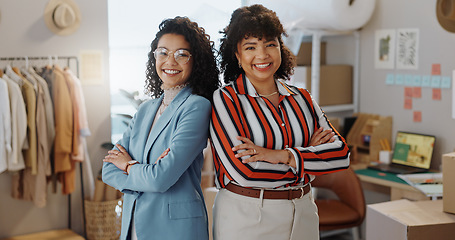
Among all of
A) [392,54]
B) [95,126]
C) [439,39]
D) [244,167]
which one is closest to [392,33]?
[392,54]

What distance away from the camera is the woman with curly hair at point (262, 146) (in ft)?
5.93

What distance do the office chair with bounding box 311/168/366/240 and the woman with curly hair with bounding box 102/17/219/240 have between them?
6.13 ft

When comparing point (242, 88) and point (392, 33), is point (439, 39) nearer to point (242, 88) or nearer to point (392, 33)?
point (392, 33)

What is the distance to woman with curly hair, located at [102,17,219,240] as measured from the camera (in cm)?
180

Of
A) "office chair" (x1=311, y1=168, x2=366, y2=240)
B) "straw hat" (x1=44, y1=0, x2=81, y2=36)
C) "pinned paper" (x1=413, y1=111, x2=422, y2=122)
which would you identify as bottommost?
"office chair" (x1=311, y1=168, x2=366, y2=240)

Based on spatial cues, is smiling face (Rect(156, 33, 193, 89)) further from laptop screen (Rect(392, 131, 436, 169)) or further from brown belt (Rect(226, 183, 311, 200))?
laptop screen (Rect(392, 131, 436, 169))

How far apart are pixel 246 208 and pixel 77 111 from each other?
2285mm

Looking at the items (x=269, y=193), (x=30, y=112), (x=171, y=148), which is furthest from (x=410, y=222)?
(x=30, y=112)

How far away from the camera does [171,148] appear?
1.79 m

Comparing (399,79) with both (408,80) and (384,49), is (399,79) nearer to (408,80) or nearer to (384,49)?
(408,80)

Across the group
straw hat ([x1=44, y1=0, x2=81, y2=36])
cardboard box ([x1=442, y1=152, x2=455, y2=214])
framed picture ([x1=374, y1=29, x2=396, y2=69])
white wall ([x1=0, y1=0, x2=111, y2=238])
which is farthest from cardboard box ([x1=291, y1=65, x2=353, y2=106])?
cardboard box ([x1=442, y1=152, x2=455, y2=214])

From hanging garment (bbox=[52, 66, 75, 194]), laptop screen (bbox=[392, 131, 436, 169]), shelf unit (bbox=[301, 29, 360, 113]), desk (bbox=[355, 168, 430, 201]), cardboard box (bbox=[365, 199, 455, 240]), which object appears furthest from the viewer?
shelf unit (bbox=[301, 29, 360, 113])

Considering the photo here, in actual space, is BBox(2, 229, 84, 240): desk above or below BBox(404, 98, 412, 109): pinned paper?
below

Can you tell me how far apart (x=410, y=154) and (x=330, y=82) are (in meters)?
0.90
